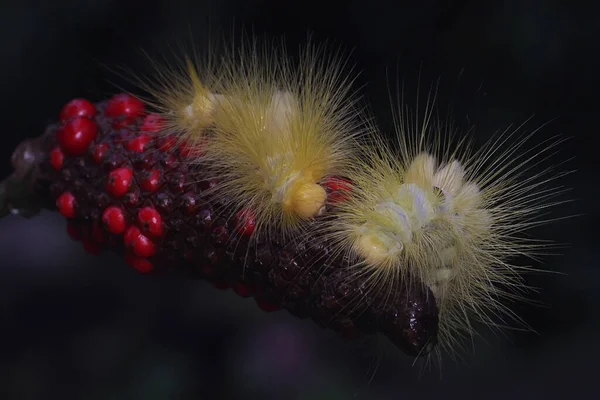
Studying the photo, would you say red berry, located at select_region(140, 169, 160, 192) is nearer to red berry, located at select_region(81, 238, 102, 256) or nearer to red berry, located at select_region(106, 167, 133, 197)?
red berry, located at select_region(106, 167, 133, 197)

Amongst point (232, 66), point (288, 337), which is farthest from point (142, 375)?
point (232, 66)

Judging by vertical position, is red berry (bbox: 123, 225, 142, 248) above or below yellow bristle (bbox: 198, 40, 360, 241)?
below

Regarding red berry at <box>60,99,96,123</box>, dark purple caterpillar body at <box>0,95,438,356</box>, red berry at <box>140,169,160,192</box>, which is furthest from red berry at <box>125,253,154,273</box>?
red berry at <box>60,99,96,123</box>

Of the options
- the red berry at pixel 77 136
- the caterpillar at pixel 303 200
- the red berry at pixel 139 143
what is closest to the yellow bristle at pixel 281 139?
the caterpillar at pixel 303 200

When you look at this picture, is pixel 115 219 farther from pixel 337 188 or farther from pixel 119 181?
pixel 337 188

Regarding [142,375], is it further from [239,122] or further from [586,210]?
[586,210]

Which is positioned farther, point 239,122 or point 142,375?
point 142,375

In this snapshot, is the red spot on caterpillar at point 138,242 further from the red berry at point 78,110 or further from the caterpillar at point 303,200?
the red berry at point 78,110
